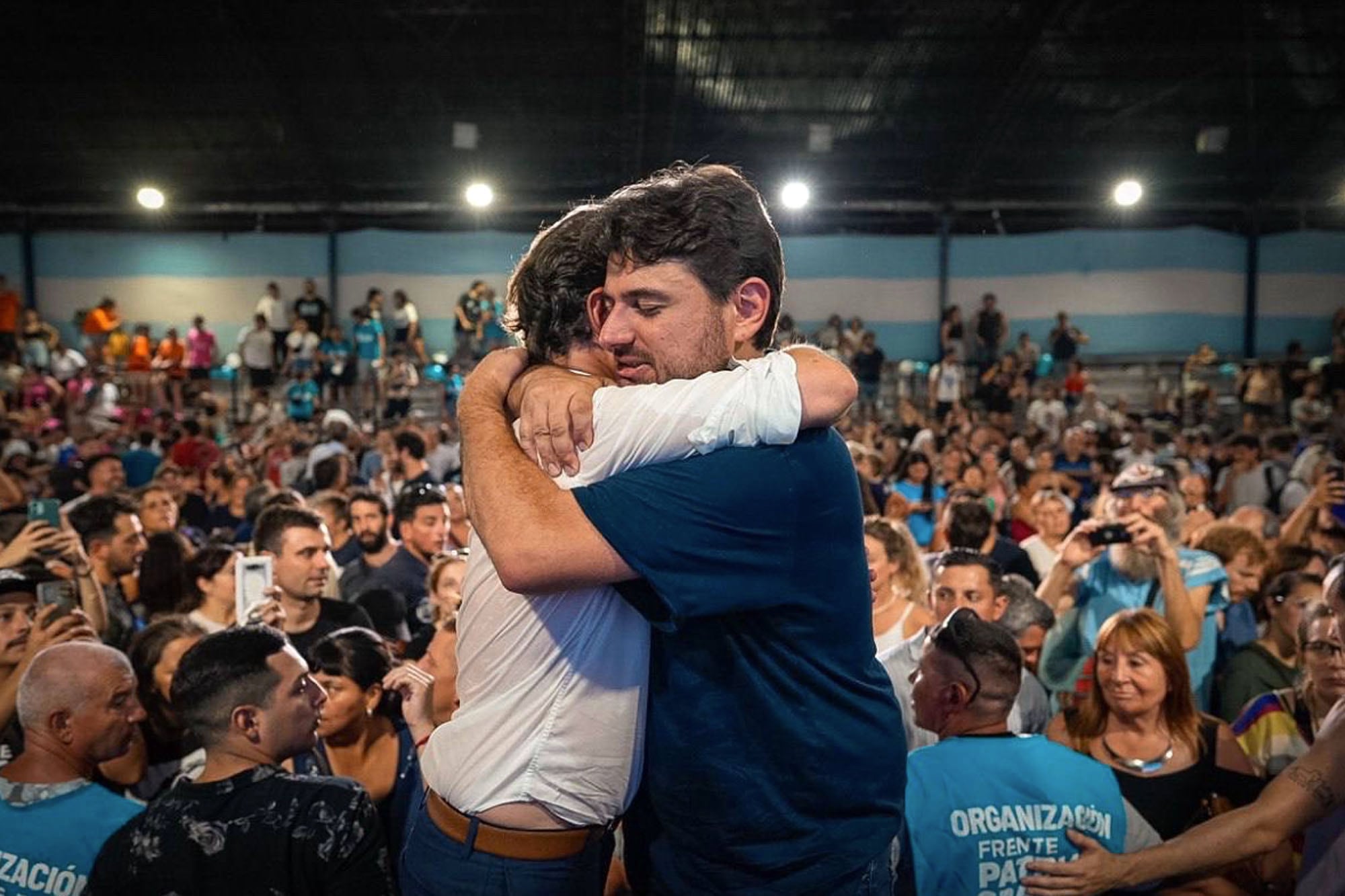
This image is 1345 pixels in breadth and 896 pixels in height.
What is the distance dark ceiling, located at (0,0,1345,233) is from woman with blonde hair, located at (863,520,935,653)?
11.6 m

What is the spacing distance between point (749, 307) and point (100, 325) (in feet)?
62.0

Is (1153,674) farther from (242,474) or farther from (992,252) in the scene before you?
(992,252)

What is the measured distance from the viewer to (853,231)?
832 inches

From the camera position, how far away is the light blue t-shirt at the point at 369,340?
706 inches

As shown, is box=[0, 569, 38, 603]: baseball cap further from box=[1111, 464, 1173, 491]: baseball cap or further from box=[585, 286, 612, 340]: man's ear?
box=[1111, 464, 1173, 491]: baseball cap

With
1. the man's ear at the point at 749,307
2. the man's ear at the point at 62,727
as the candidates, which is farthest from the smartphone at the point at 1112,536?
the man's ear at the point at 62,727

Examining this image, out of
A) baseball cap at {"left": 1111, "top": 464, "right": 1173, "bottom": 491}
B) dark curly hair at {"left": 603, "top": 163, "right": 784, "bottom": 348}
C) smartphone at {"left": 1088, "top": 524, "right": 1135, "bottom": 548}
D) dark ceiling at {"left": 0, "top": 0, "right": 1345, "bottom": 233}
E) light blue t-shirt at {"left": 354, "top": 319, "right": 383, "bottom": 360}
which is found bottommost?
smartphone at {"left": 1088, "top": 524, "right": 1135, "bottom": 548}

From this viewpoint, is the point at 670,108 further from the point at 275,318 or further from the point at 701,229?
the point at 701,229

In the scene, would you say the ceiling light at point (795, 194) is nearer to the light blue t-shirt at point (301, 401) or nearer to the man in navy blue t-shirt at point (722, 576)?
the light blue t-shirt at point (301, 401)

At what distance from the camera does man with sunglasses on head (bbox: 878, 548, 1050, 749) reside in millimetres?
3705

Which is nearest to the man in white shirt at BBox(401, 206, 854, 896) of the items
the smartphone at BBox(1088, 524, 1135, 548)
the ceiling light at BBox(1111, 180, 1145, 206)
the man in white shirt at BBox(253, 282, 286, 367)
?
the smartphone at BBox(1088, 524, 1135, 548)

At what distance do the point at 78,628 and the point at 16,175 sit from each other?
18.7 meters

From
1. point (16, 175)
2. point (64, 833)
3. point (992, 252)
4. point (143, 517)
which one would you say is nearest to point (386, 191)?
point (16, 175)

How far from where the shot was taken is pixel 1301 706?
12.2 feet
